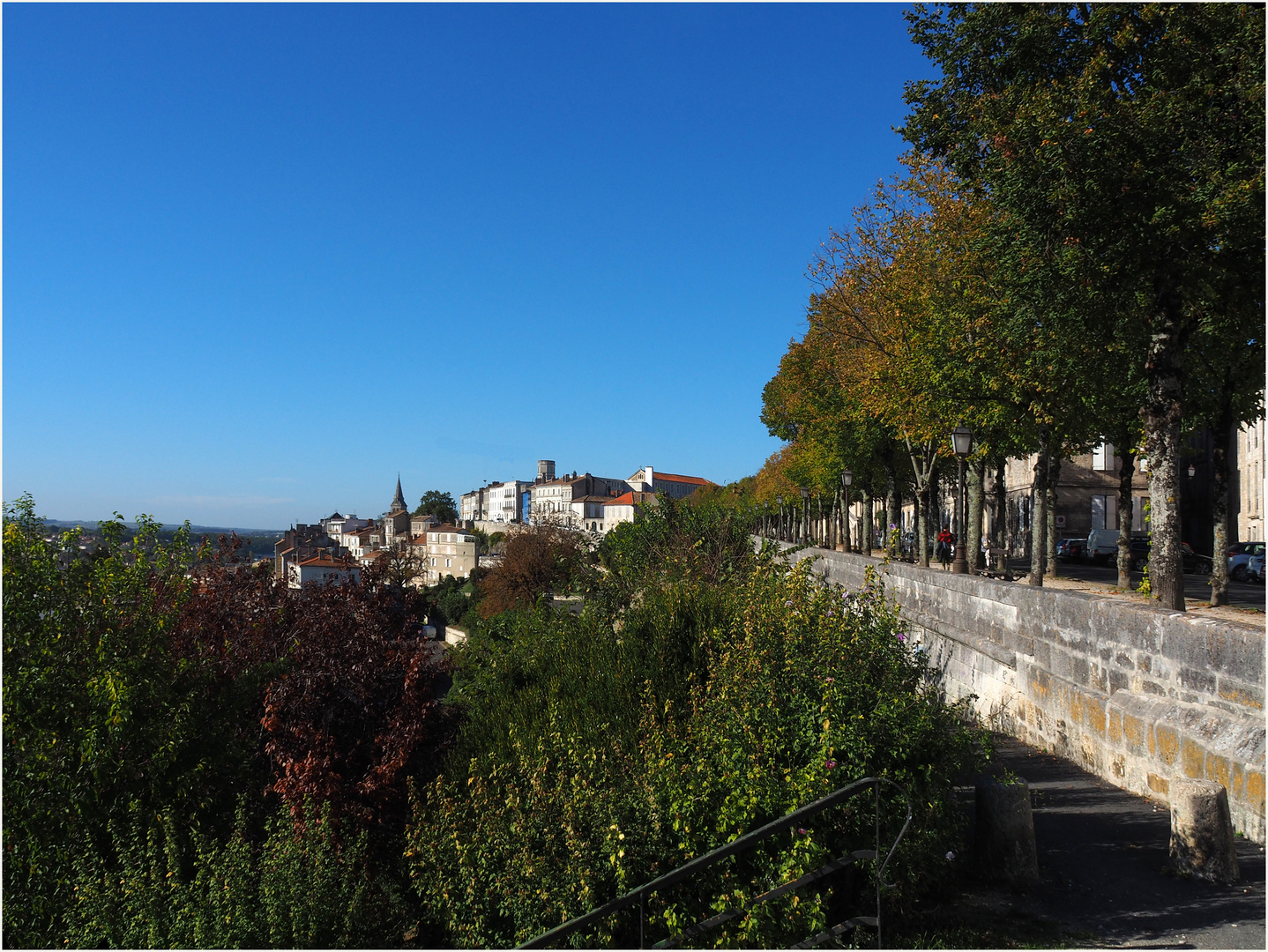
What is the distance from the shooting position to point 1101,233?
11.4 meters

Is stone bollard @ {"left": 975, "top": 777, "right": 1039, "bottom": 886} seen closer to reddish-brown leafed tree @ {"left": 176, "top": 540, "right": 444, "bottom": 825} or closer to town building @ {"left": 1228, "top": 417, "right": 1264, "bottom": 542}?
reddish-brown leafed tree @ {"left": 176, "top": 540, "right": 444, "bottom": 825}

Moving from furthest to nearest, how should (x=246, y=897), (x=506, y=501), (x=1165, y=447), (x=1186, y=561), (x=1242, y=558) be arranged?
(x=506, y=501) → (x=1186, y=561) → (x=1242, y=558) → (x=1165, y=447) → (x=246, y=897)

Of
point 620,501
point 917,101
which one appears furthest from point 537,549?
point 620,501

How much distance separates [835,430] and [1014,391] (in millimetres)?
16673

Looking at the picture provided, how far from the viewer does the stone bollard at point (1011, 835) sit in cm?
672

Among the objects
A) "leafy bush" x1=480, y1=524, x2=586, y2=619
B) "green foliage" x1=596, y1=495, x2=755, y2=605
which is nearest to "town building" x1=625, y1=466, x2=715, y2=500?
"leafy bush" x1=480, y1=524, x2=586, y2=619

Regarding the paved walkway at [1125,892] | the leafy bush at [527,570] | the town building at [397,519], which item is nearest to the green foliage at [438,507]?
the town building at [397,519]

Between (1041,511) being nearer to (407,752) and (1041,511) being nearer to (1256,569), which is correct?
(1256,569)

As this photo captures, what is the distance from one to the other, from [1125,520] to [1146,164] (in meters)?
13.6

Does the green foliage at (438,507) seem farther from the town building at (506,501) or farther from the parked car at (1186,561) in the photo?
the parked car at (1186,561)

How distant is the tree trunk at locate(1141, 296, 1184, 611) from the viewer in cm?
1148

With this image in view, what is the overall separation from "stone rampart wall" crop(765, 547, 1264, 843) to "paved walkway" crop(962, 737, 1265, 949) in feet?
1.87

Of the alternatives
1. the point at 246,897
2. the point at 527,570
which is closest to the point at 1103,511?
the point at 527,570

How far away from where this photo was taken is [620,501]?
146 m
